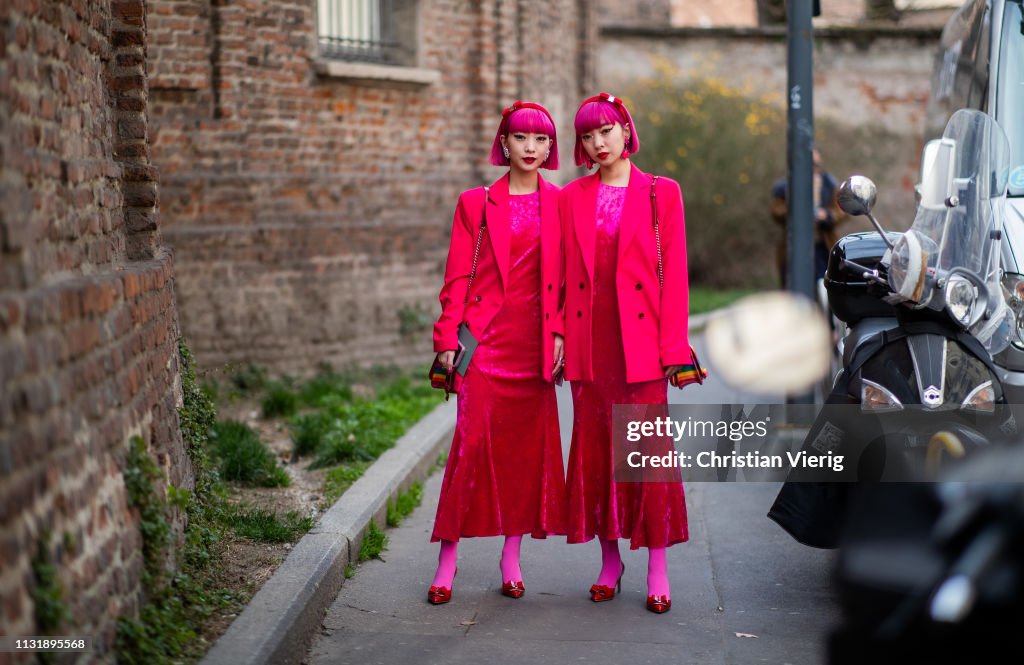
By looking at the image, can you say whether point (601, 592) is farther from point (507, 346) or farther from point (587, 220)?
point (587, 220)

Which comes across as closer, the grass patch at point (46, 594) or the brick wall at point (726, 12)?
the grass patch at point (46, 594)

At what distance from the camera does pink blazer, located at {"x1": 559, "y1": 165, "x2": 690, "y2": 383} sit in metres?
5.21

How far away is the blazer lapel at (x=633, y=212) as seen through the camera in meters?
5.23

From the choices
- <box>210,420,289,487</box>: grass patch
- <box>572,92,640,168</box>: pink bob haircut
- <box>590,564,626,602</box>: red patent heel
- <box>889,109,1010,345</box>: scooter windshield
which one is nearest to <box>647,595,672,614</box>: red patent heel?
<box>590,564,626,602</box>: red patent heel

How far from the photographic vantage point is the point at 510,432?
5410mm

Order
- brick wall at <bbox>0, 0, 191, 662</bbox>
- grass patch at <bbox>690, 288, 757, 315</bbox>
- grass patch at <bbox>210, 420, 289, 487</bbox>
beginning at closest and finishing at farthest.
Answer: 1. brick wall at <bbox>0, 0, 191, 662</bbox>
2. grass patch at <bbox>210, 420, 289, 487</bbox>
3. grass patch at <bbox>690, 288, 757, 315</bbox>

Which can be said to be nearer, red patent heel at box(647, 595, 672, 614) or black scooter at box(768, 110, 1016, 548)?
black scooter at box(768, 110, 1016, 548)

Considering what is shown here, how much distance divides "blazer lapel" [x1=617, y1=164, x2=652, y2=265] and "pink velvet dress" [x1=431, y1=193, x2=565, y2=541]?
36 cm

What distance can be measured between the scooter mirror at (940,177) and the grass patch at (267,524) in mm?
3068

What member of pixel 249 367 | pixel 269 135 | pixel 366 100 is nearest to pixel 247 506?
pixel 249 367

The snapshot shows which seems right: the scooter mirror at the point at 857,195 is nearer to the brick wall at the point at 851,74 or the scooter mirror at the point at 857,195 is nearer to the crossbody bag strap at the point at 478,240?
the crossbody bag strap at the point at 478,240

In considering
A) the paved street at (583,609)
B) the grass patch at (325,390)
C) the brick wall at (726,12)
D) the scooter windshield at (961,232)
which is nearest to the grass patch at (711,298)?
the grass patch at (325,390)

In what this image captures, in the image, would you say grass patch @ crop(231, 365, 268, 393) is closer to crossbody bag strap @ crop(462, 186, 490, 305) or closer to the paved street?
the paved street

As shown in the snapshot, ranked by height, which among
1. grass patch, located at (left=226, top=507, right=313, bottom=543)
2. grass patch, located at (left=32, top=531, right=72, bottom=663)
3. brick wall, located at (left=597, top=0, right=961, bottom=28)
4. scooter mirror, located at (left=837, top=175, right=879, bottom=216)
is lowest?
grass patch, located at (left=226, top=507, right=313, bottom=543)
